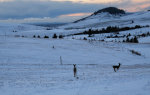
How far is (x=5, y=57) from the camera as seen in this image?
75.5 ft

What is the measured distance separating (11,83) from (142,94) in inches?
402

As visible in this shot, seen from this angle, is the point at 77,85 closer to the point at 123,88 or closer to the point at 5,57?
the point at 123,88

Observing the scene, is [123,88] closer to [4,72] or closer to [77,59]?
[4,72]

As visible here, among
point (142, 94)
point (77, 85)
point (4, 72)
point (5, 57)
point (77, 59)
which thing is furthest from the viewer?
point (77, 59)

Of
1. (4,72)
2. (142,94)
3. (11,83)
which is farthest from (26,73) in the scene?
(142,94)

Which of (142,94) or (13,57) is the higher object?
(13,57)

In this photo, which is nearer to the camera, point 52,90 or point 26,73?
point 52,90

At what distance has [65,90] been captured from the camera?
467 inches

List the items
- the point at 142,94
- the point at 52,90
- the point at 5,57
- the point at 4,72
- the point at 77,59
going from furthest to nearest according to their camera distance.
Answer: the point at 77,59 < the point at 5,57 < the point at 4,72 < the point at 52,90 < the point at 142,94

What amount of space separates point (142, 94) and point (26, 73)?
11.2 meters

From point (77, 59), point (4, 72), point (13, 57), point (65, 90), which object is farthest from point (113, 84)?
point (13, 57)

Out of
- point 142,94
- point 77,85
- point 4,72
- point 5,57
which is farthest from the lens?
point 5,57

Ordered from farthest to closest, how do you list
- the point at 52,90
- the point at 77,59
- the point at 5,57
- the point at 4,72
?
the point at 77,59
the point at 5,57
the point at 4,72
the point at 52,90

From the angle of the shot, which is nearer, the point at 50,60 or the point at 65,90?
the point at 65,90
